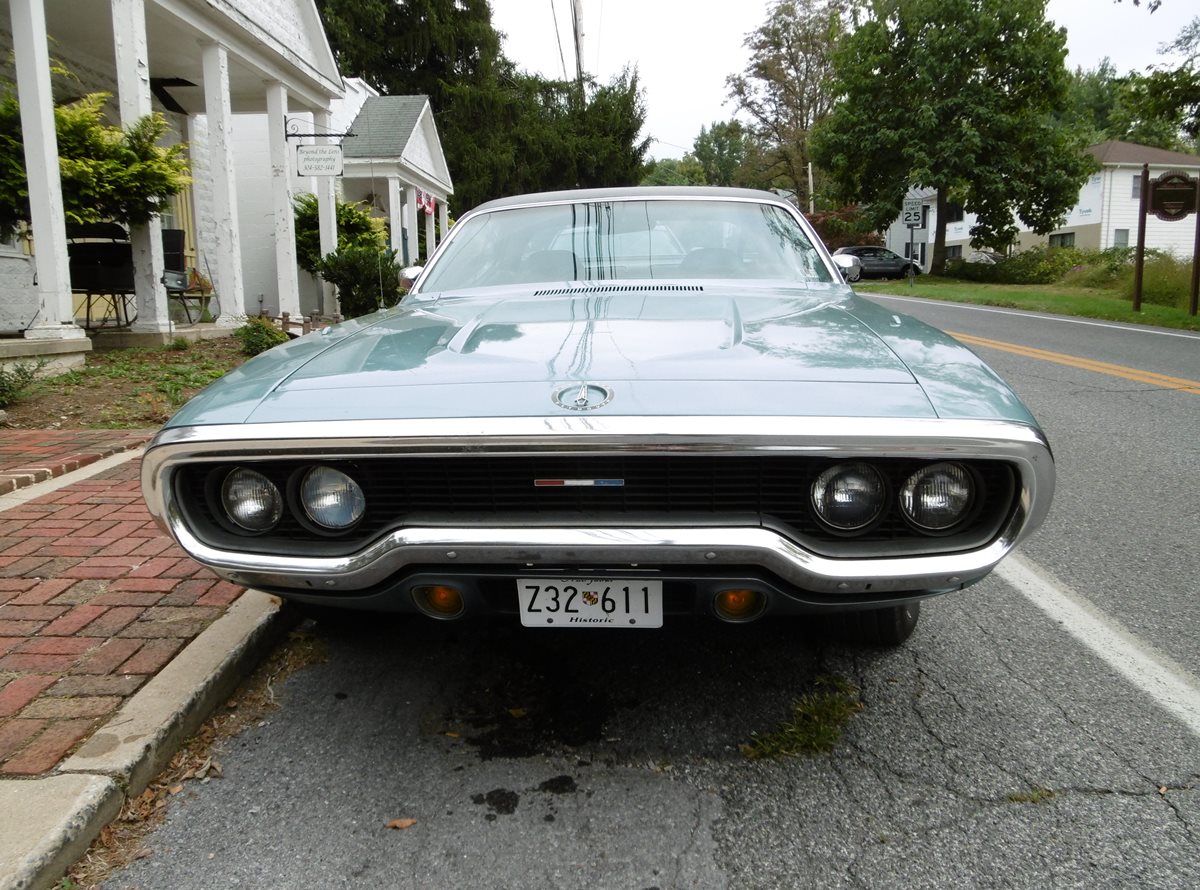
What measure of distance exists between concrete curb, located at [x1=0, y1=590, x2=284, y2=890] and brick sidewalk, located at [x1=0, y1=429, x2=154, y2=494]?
7.89 feet

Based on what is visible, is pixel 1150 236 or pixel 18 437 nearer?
pixel 18 437

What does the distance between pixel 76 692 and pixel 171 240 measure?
28.8ft

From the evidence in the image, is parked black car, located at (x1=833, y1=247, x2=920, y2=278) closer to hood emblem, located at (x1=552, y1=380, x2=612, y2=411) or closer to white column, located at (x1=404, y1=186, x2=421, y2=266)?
white column, located at (x1=404, y1=186, x2=421, y2=266)

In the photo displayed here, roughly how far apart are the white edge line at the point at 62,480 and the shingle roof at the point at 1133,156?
151 ft

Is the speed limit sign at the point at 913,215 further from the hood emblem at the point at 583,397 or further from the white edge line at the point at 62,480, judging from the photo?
the hood emblem at the point at 583,397

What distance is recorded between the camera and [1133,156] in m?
43.0

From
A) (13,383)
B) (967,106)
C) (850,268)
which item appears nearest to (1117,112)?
(967,106)

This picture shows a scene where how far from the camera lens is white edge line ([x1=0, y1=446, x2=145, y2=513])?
429cm

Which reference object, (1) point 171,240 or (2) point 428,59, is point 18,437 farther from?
(2) point 428,59

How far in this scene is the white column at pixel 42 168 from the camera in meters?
7.40

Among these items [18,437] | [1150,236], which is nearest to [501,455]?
[18,437]

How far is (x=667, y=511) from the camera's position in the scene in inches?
79.0

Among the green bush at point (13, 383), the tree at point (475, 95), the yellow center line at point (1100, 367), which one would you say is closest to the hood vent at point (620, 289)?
the green bush at point (13, 383)

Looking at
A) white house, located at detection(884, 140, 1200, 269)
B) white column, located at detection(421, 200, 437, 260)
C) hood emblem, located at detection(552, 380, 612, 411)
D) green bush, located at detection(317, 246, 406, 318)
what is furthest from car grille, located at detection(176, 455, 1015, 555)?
white house, located at detection(884, 140, 1200, 269)
